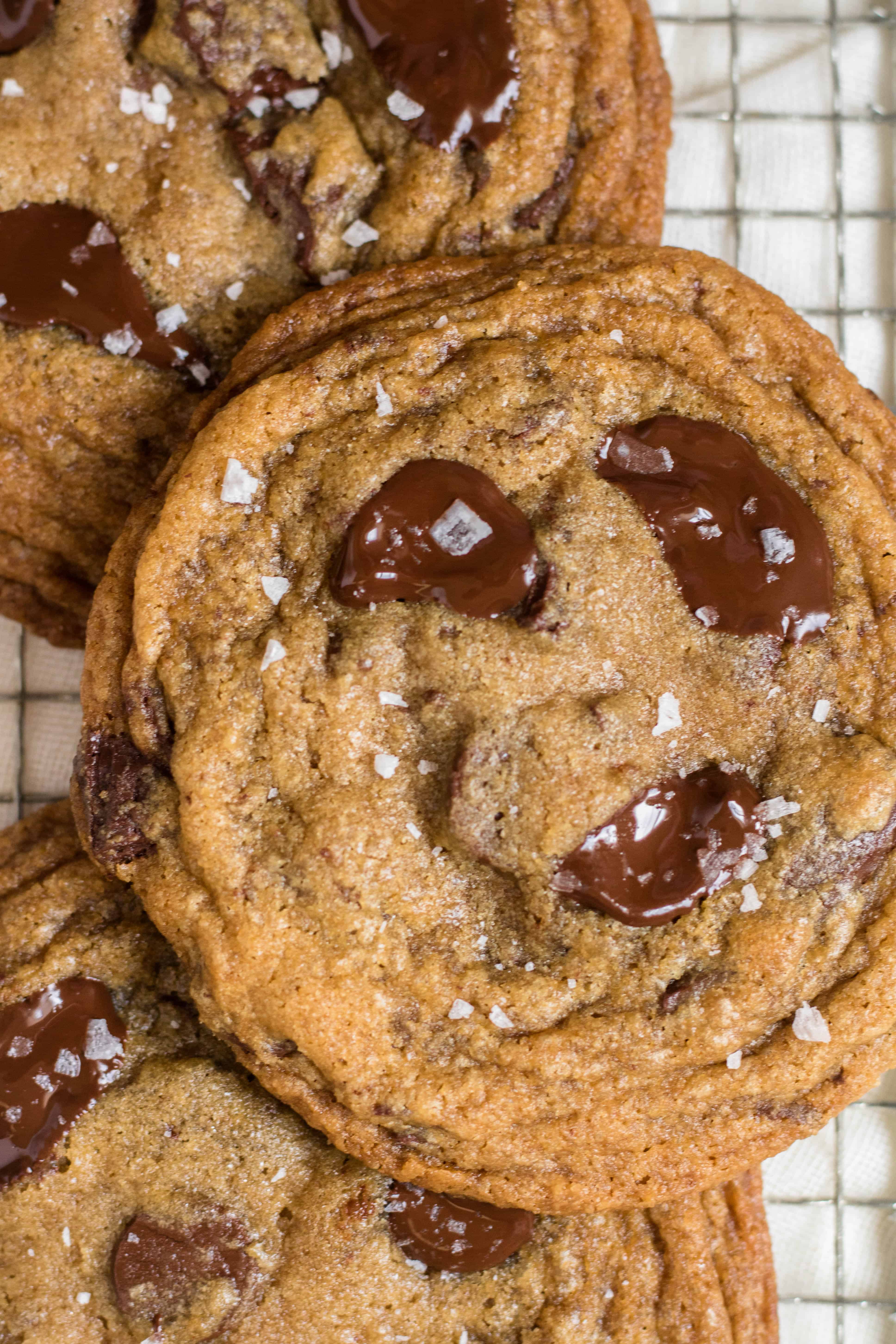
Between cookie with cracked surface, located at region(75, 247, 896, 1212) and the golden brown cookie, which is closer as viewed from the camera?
cookie with cracked surface, located at region(75, 247, 896, 1212)

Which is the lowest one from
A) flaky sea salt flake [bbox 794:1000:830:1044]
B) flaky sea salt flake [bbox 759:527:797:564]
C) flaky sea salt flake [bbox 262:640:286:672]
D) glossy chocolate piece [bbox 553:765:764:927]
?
flaky sea salt flake [bbox 794:1000:830:1044]

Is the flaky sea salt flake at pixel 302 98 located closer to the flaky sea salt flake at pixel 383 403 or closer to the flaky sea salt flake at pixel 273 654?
the flaky sea salt flake at pixel 383 403

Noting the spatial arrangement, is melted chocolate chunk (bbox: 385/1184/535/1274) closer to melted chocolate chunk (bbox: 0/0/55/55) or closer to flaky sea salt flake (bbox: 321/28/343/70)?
flaky sea salt flake (bbox: 321/28/343/70)

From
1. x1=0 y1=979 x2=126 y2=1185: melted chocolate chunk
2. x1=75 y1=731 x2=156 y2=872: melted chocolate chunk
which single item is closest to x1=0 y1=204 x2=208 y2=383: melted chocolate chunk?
x1=75 y1=731 x2=156 y2=872: melted chocolate chunk

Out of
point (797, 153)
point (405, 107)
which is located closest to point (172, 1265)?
point (405, 107)

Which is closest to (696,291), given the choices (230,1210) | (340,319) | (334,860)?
(340,319)

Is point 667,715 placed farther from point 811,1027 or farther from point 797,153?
point 797,153

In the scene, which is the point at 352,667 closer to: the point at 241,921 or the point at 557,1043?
the point at 241,921
